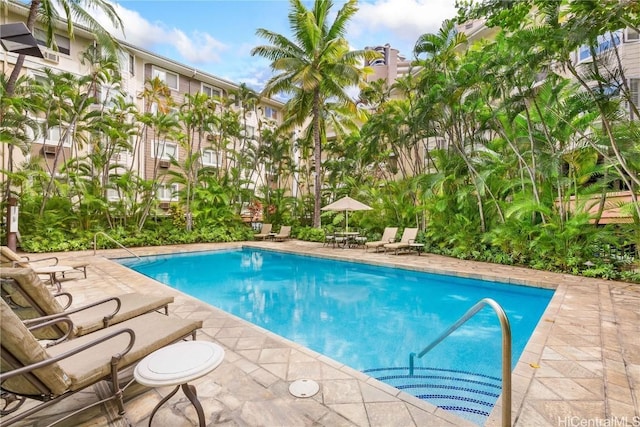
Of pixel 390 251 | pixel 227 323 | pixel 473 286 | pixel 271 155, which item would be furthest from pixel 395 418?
pixel 271 155

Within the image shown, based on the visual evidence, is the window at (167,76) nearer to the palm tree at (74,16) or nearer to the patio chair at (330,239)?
the palm tree at (74,16)

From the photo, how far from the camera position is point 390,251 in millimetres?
12977

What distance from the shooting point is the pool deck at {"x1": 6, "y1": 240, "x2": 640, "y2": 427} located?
2559mm

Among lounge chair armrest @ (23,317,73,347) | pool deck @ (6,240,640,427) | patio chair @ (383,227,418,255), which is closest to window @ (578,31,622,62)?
pool deck @ (6,240,640,427)

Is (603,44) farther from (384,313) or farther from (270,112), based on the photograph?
(270,112)

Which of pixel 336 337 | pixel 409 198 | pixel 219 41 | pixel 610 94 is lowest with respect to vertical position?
pixel 336 337

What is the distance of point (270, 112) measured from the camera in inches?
1107

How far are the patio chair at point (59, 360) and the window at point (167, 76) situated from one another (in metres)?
21.9

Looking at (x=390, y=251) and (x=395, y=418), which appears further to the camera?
(x=390, y=251)

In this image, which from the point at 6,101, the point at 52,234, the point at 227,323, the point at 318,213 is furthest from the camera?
the point at 318,213

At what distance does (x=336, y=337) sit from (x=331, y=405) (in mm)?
2773

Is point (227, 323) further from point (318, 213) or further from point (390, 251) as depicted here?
point (318, 213)

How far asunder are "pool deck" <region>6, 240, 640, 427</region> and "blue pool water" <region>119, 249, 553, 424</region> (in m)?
0.63

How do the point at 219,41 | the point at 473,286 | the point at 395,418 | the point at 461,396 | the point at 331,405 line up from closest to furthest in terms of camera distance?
1. the point at 395,418
2. the point at 331,405
3. the point at 461,396
4. the point at 473,286
5. the point at 219,41
